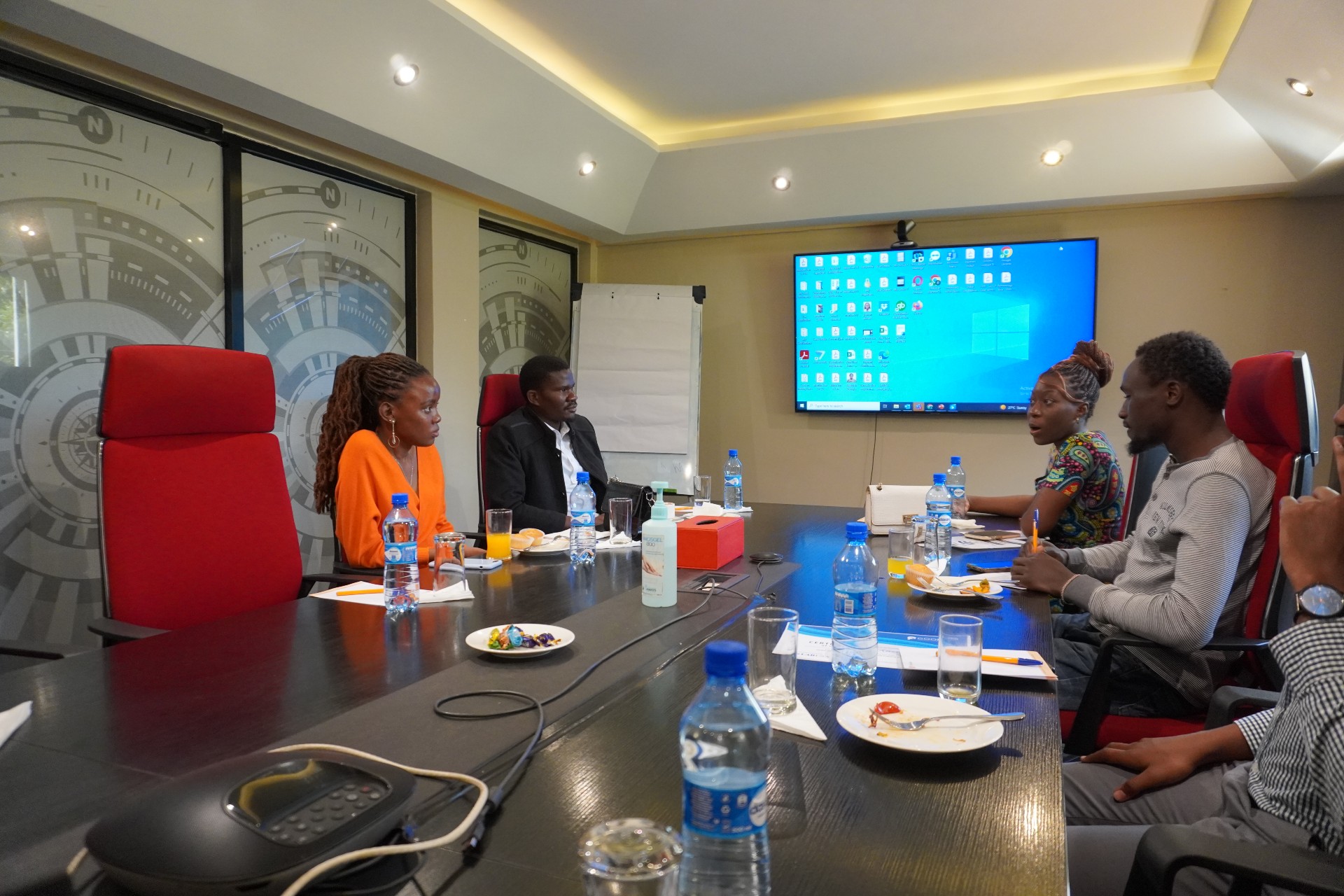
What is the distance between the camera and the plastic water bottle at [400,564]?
1591mm

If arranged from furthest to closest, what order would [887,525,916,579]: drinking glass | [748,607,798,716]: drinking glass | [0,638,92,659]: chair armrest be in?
1. [887,525,916,579]: drinking glass
2. [0,638,92,659]: chair armrest
3. [748,607,798,716]: drinking glass

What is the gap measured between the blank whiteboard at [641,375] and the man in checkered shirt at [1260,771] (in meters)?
3.55

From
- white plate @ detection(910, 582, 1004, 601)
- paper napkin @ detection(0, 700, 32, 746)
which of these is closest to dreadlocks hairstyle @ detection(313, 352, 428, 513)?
paper napkin @ detection(0, 700, 32, 746)

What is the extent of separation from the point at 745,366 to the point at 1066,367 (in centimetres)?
259

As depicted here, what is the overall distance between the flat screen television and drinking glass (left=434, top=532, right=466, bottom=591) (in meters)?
3.32

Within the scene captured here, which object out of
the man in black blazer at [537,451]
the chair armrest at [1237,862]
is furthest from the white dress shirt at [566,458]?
the chair armrest at [1237,862]

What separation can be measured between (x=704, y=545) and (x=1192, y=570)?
3.42 ft

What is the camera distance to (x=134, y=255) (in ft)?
9.43

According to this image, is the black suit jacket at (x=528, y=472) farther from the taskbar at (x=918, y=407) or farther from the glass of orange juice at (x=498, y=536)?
the taskbar at (x=918, y=407)

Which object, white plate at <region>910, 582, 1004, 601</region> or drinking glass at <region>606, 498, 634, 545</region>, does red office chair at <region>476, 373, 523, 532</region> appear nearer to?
drinking glass at <region>606, 498, 634, 545</region>

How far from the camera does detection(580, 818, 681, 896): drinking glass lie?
2.13 feet

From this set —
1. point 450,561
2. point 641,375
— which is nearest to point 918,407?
point 641,375

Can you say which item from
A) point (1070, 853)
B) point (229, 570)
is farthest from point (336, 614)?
point (1070, 853)

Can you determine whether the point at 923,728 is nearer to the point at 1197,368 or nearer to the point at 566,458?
the point at 1197,368
